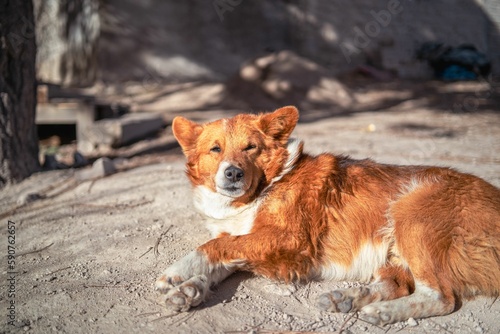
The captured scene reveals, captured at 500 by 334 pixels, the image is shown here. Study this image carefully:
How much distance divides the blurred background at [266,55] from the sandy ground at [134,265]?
335 cm

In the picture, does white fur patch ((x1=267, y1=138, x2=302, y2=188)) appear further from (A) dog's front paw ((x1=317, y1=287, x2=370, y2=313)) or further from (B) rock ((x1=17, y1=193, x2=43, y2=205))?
(B) rock ((x1=17, y1=193, x2=43, y2=205))

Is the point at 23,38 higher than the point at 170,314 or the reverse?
higher

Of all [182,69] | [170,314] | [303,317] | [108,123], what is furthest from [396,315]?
[182,69]

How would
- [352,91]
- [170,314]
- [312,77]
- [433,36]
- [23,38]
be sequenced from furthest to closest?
[433,36]
[352,91]
[312,77]
[23,38]
[170,314]

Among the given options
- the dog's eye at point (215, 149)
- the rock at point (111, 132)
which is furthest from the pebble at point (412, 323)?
the rock at point (111, 132)

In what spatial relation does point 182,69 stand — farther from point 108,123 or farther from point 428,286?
point 428,286

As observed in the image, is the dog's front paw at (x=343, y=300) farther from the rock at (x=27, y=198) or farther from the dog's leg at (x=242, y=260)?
the rock at (x=27, y=198)

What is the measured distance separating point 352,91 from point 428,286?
929 centimetres

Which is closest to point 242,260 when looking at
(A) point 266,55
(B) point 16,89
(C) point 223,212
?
(C) point 223,212

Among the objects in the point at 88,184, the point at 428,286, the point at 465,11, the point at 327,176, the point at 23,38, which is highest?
the point at 465,11

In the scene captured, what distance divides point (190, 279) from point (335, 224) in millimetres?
1065

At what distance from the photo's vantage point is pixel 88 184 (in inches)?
215

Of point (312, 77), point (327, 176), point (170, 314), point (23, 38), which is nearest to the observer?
point (170, 314)

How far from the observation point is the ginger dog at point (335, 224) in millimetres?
2871
